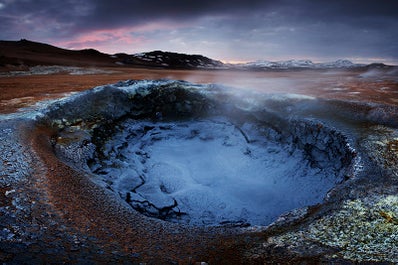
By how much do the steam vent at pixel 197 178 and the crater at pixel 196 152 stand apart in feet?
0.18

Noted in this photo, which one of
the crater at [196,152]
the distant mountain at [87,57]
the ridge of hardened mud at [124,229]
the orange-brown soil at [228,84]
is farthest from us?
the distant mountain at [87,57]

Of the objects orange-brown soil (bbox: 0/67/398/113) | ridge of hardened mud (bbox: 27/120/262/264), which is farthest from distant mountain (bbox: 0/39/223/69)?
ridge of hardened mud (bbox: 27/120/262/264)

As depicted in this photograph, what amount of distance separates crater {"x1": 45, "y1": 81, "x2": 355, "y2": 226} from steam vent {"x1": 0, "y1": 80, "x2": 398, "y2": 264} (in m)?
0.06

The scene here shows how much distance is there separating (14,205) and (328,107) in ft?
36.9

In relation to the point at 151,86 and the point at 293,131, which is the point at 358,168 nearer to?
the point at 293,131

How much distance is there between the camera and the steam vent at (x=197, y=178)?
463cm

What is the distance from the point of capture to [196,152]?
1403 cm

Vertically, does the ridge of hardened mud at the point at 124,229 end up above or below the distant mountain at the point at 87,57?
below

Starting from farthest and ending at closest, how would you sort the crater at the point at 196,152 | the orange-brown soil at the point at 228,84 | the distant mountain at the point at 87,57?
the distant mountain at the point at 87,57, the orange-brown soil at the point at 228,84, the crater at the point at 196,152

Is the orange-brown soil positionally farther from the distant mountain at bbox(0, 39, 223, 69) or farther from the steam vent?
the distant mountain at bbox(0, 39, 223, 69)

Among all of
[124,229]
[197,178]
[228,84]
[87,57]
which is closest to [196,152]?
[197,178]

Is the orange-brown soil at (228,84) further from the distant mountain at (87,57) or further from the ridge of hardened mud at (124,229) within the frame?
the distant mountain at (87,57)

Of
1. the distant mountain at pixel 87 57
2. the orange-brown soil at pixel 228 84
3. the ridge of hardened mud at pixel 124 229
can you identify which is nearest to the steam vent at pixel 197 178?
the ridge of hardened mud at pixel 124 229

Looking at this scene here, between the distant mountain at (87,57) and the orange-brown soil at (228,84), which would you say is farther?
the distant mountain at (87,57)
